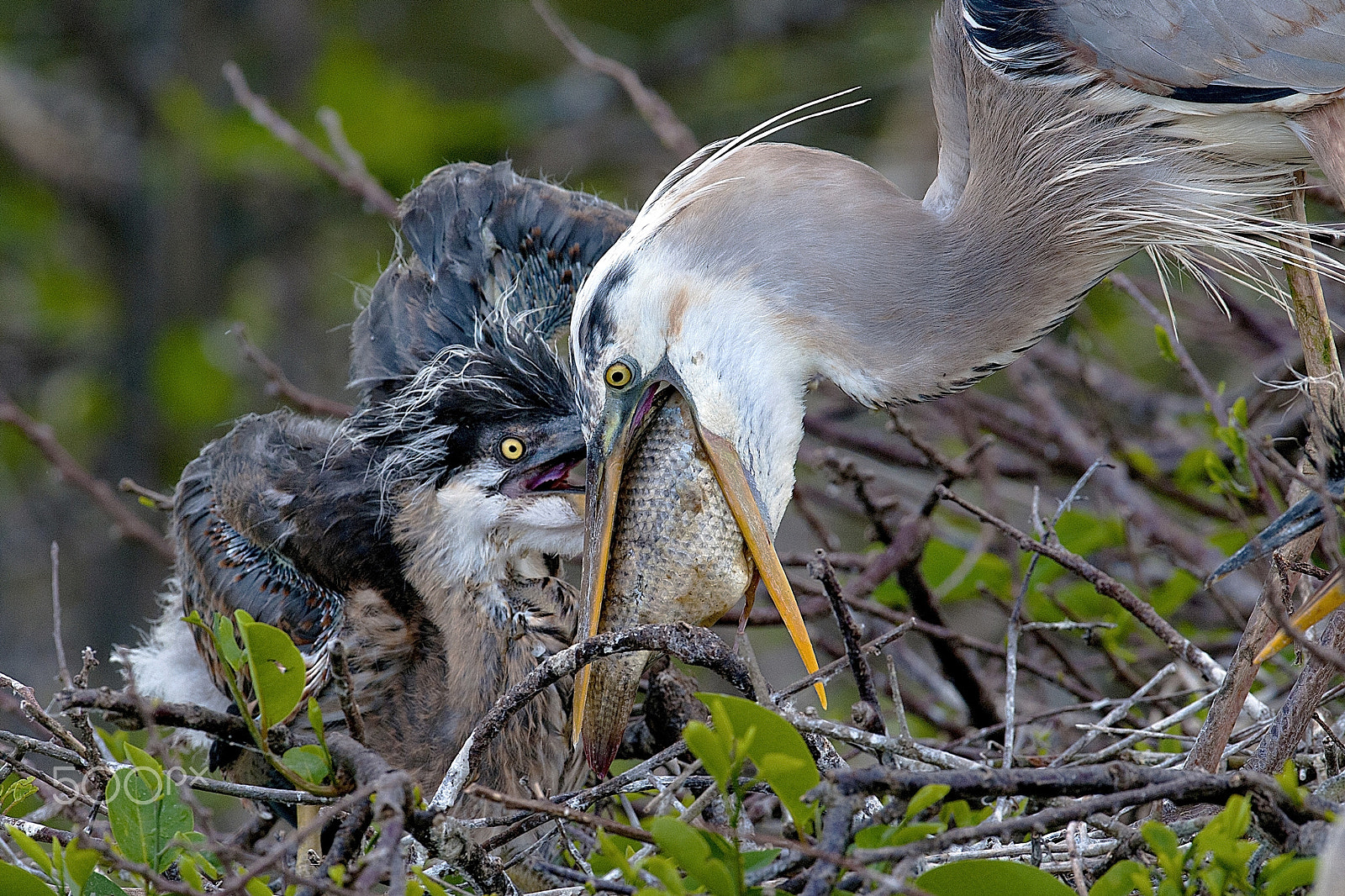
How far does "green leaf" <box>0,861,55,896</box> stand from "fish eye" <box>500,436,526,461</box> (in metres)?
1.11

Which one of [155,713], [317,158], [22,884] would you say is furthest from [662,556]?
[317,158]

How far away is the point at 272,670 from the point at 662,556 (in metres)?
0.65

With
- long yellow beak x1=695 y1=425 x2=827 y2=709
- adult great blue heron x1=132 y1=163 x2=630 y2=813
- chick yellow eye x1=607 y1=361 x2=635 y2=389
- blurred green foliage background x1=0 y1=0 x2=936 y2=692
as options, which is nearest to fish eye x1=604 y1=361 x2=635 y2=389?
chick yellow eye x1=607 y1=361 x2=635 y2=389

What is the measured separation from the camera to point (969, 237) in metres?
2.12

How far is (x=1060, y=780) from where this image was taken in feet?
4.61

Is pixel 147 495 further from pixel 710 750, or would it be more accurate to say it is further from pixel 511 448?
pixel 710 750

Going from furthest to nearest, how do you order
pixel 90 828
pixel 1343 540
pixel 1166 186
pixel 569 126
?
pixel 569 126
pixel 1343 540
pixel 1166 186
pixel 90 828

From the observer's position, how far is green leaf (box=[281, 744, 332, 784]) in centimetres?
171

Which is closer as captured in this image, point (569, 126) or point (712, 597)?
point (712, 597)

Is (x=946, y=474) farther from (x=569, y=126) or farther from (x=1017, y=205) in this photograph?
(x=569, y=126)

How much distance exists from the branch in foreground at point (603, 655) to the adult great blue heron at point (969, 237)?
0.39 m

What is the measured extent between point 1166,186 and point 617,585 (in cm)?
104

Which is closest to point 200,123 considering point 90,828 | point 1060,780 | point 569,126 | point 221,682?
point 569,126

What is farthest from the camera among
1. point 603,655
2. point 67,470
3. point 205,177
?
point 205,177
